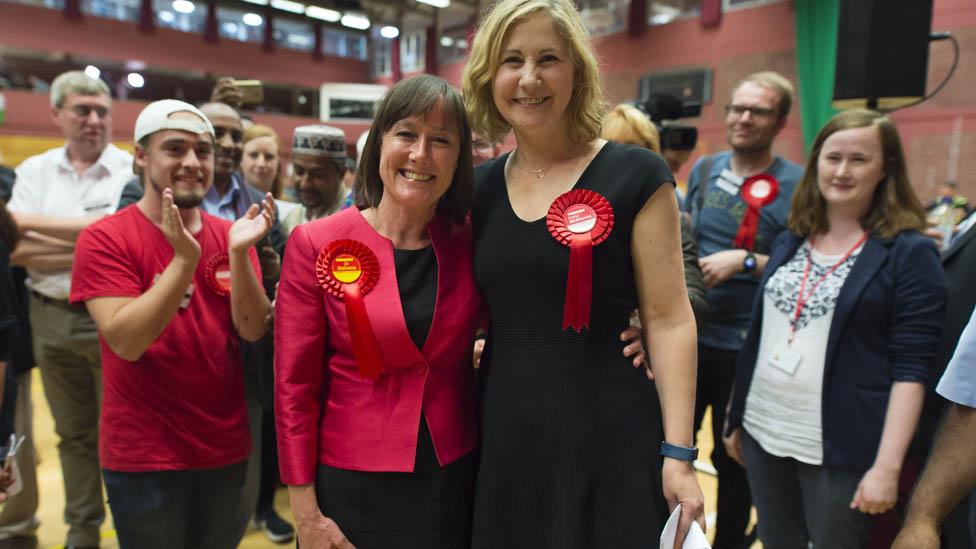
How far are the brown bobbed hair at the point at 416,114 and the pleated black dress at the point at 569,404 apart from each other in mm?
132

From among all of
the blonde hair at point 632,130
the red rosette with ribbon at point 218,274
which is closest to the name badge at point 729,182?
the blonde hair at point 632,130

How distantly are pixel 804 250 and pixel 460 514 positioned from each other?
A: 1.35 m

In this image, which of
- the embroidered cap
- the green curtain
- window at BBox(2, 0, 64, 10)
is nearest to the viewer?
the embroidered cap

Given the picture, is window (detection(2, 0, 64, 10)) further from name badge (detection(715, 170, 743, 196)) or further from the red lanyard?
the red lanyard

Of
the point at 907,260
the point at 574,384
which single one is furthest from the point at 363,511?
the point at 907,260

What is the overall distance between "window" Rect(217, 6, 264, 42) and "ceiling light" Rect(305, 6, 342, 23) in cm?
121

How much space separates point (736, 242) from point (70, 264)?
9.08ft

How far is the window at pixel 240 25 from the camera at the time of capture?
15078mm

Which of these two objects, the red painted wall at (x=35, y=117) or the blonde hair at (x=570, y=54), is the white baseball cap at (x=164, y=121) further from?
the red painted wall at (x=35, y=117)

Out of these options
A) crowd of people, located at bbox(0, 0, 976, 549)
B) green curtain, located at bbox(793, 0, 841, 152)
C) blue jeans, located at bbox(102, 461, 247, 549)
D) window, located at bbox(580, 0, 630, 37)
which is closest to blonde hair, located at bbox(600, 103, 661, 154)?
crowd of people, located at bbox(0, 0, 976, 549)

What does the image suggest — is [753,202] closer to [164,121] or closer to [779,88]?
[779,88]

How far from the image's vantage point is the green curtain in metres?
8.30

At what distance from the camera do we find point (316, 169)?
8.32ft

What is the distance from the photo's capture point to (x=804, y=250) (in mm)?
1927
